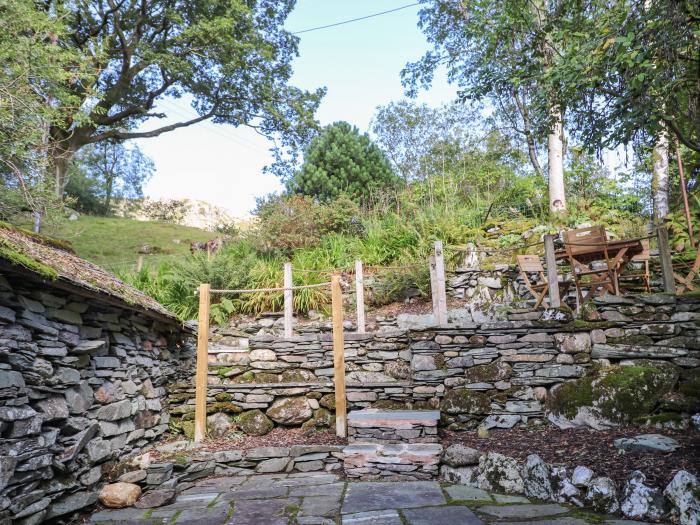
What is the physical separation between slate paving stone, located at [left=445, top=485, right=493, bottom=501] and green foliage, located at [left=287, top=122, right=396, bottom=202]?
24.7 feet

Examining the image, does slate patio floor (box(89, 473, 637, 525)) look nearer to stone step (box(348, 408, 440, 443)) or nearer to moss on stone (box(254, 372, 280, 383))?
stone step (box(348, 408, 440, 443))

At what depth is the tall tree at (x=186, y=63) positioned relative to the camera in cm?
1087

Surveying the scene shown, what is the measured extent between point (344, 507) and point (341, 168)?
339 inches

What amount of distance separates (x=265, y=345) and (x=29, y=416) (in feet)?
9.34

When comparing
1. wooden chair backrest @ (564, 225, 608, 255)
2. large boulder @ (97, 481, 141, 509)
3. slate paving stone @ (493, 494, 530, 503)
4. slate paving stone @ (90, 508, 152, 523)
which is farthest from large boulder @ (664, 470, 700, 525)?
large boulder @ (97, 481, 141, 509)

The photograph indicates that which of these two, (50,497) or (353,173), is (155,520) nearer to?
(50,497)

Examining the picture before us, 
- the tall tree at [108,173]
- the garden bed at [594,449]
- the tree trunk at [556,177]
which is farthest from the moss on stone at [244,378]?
the tall tree at [108,173]

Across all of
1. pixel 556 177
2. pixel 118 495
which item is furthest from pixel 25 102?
pixel 556 177

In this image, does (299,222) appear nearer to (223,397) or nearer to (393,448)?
(223,397)

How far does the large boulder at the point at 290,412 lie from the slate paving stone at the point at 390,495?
140 centimetres

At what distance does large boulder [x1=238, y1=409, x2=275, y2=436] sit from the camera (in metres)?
4.90

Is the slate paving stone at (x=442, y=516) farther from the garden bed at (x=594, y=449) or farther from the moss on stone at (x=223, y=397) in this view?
the moss on stone at (x=223, y=397)

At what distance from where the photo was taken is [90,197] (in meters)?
20.4

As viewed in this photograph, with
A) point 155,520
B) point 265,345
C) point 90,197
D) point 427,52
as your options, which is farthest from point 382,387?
point 90,197
